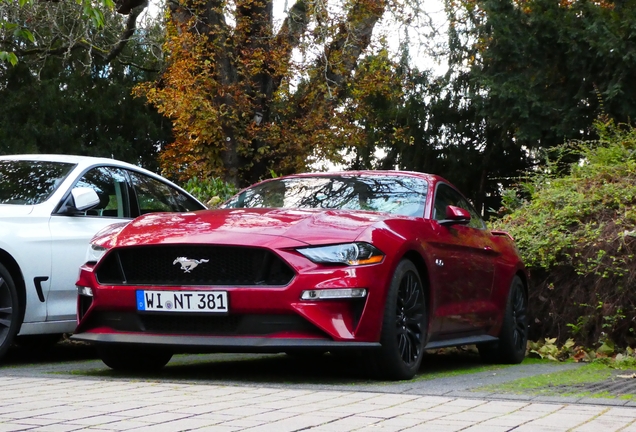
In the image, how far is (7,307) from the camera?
736cm

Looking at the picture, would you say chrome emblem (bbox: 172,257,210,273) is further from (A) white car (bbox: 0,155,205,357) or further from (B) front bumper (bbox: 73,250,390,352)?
(A) white car (bbox: 0,155,205,357)

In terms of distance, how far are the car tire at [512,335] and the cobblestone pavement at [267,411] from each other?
294 cm

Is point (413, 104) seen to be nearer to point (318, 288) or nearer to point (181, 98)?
point (181, 98)

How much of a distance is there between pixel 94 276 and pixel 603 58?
18.3 meters

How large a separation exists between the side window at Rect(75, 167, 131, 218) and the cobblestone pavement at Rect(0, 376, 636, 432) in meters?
2.78

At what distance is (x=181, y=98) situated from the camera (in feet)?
80.9

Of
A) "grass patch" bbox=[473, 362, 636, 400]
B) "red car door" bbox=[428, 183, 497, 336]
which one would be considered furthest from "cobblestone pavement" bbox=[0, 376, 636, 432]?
"red car door" bbox=[428, 183, 497, 336]

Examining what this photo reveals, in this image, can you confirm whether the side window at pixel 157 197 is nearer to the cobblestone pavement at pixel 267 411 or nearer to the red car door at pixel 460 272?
the red car door at pixel 460 272

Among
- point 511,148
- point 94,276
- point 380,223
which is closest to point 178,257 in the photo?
point 94,276

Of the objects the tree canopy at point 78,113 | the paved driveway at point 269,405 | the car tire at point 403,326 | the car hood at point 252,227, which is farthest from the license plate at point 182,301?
the tree canopy at point 78,113

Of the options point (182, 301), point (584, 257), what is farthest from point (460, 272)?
point (584, 257)

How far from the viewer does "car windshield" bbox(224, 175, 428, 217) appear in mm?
7387

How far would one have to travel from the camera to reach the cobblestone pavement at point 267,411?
450 cm

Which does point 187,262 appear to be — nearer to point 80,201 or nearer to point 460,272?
point 80,201
